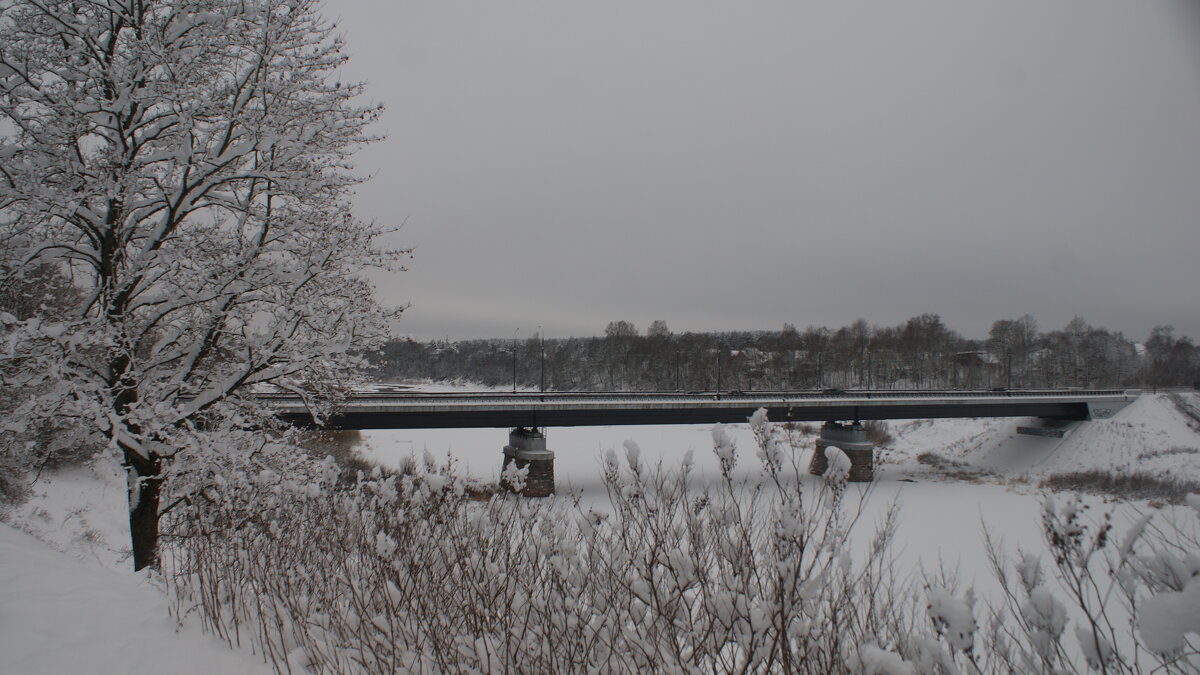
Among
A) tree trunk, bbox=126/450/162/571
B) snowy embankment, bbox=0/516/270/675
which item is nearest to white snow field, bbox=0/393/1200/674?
snowy embankment, bbox=0/516/270/675

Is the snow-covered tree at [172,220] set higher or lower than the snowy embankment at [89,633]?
higher

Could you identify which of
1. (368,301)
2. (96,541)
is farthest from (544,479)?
(368,301)

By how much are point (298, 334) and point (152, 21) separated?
16.8 ft

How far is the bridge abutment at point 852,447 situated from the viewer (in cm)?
3241

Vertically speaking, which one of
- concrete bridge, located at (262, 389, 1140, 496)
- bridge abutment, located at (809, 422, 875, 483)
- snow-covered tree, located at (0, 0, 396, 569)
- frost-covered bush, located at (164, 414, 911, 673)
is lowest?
bridge abutment, located at (809, 422, 875, 483)

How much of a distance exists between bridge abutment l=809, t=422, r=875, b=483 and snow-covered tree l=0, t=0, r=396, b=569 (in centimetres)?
2706

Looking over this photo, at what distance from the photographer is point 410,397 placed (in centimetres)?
2828

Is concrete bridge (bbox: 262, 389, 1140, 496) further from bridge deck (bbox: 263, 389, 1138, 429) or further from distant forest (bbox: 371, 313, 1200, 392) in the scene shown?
distant forest (bbox: 371, 313, 1200, 392)

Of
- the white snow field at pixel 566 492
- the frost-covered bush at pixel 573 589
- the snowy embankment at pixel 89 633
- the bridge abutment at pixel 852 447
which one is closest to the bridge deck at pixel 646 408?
the bridge abutment at pixel 852 447

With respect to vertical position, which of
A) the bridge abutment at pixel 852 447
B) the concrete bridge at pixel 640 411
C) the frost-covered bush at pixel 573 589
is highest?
the frost-covered bush at pixel 573 589

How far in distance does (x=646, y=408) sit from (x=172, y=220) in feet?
79.8

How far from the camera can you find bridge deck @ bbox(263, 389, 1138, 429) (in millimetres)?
27391

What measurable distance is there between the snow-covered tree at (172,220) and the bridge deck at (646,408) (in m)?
13.8

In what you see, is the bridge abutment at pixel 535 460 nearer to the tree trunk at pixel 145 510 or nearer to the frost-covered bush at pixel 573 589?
the tree trunk at pixel 145 510
